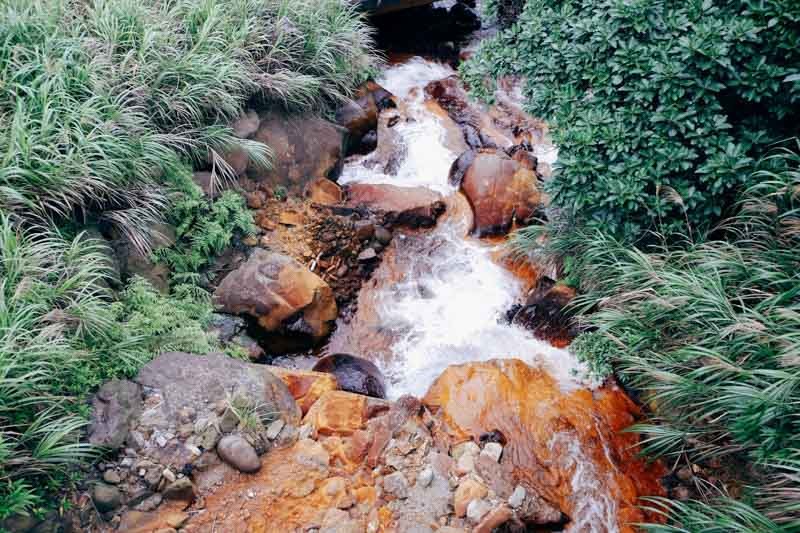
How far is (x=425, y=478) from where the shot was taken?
11.7 ft

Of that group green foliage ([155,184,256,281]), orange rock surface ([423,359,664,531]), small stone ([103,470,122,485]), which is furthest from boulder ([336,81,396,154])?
small stone ([103,470,122,485])

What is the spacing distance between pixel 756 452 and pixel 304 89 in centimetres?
582

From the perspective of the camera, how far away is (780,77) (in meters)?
3.71

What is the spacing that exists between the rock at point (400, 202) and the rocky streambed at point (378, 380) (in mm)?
26

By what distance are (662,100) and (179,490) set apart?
430 cm

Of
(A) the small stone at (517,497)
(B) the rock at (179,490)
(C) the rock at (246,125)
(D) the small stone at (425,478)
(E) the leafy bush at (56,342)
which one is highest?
(C) the rock at (246,125)

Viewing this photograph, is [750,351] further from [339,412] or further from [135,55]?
[135,55]

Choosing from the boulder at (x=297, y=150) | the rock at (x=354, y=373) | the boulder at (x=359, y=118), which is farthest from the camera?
the boulder at (x=359, y=118)

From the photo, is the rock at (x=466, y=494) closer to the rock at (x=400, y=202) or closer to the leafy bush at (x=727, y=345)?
the leafy bush at (x=727, y=345)

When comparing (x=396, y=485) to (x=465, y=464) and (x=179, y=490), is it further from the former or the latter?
(x=179, y=490)

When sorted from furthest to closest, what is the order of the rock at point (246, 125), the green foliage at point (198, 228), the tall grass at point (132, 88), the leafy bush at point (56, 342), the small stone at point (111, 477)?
the rock at point (246, 125)
the green foliage at point (198, 228)
the tall grass at point (132, 88)
the small stone at point (111, 477)
the leafy bush at point (56, 342)

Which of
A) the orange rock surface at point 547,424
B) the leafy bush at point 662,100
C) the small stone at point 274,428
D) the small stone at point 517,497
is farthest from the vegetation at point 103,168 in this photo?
the leafy bush at point 662,100

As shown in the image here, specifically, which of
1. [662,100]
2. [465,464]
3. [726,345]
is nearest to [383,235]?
[465,464]

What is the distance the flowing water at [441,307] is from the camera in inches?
205
